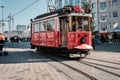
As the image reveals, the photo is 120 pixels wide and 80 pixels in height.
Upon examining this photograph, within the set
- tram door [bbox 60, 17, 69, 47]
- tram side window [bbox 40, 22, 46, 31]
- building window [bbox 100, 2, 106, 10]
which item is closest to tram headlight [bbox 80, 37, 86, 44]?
tram door [bbox 60, 17, 69, 47]

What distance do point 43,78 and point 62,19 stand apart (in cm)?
1074

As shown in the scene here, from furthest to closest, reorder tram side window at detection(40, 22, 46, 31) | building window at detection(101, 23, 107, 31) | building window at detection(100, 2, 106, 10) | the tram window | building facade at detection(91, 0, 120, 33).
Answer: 1. building window at detection(100, 2, 106, 10)
2. building window at detection(101, 23, 107, 31)
3. building facade at detection(91, 0, 120, 33)
4. tram side window at detection(40, 22, 46, 31)
5. the tram window

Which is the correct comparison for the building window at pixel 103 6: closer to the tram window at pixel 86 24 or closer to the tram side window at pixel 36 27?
the tram side window at pixel 36 27

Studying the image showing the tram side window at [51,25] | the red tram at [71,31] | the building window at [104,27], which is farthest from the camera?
the building window at [104,27]

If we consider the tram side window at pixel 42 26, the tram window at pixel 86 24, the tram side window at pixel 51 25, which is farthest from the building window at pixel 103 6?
the tram window at pixel 86 24

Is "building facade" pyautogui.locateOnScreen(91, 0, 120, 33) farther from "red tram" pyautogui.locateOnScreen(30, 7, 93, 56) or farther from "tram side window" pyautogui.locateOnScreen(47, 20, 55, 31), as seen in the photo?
"red tram" pyautogui.locateOnScreen(30, 7, 93, 56)

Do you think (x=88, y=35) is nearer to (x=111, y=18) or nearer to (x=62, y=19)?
(x=62, y=19)

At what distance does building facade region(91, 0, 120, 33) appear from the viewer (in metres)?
83.6

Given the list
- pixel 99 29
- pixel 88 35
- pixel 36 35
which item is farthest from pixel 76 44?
pixel 99 29

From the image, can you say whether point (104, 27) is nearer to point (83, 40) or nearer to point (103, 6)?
point (103, 6)

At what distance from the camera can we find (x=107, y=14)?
→ 285 feet

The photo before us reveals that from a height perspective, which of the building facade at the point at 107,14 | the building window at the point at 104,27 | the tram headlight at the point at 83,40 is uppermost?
the building facade at the point at 107,14

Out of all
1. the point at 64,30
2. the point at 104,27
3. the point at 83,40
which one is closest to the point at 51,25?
the point at 64,30

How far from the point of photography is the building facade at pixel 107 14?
83.6m
